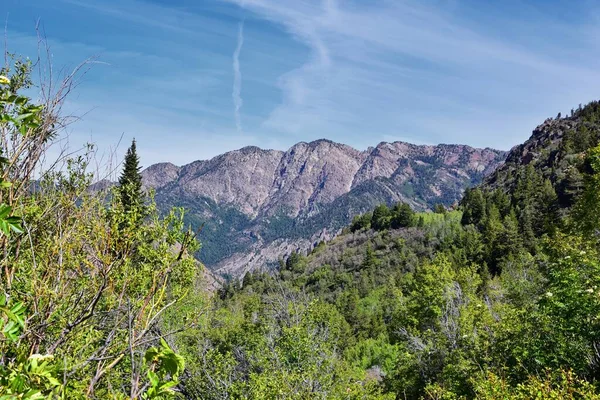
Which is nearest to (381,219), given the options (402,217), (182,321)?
(402,217)

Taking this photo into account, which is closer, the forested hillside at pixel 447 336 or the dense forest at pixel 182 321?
→ the dense forest at pixel 182 321

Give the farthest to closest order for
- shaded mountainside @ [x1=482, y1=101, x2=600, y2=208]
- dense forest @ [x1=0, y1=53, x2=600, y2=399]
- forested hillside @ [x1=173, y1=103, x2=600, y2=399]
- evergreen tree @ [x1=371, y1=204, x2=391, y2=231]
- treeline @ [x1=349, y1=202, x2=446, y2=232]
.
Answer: evergreen tree @ [x1=371, y1=204, x2=391, y2=231] < treeline @ [x1=349, y1=202, x2=446, y2=232] < shaded mountainside @ [x1=482, y1=101, x2=600, y2=208] < forested hillside @ [x1=173, y1=103, x2=600, y2=399] < dense forest @ [x1=0, y1=53, x2=600, y2=399]

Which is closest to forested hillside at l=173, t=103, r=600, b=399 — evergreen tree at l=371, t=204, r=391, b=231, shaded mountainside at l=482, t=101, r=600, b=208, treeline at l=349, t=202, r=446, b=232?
shaded mountainside at l=482, t=101, r=600, b=208

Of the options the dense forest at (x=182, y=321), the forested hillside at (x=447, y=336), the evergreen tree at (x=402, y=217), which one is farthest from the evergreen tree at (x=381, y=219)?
the dense forest at (x=182, y=321)

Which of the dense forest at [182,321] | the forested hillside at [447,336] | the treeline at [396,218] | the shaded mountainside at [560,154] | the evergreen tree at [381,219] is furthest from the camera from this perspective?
the evergreen tree at [381,219]

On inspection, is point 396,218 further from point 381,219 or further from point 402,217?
point 381,219

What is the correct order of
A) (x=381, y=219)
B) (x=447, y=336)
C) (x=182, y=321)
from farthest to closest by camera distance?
(x=381, y=219)
(x=447, y=336)
(x=182, y=321)

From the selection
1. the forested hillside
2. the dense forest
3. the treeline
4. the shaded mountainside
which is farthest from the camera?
the treeline

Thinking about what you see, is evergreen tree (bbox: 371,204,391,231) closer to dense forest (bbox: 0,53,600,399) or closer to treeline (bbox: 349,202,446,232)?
treeline (bbox: 349,202,446,232)

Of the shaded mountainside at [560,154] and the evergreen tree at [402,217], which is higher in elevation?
the shaded mountainside at [560,154]

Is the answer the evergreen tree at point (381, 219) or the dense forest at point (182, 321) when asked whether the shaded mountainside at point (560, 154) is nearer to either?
the evergreen tree at point (381, 219)

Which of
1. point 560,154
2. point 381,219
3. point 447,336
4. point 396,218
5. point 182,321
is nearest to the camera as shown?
point 182,321

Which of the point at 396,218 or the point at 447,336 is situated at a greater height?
the point at 396,218

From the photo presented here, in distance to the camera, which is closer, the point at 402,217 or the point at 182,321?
the point at 182,321
